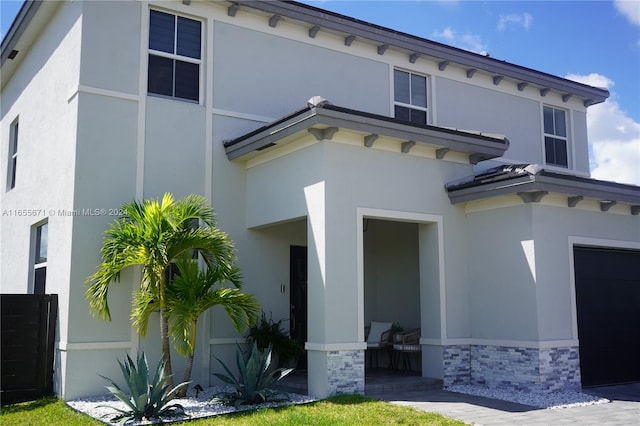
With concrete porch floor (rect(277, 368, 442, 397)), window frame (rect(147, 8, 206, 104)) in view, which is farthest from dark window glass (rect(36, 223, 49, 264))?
concrete porch floor (rect(277, 368, 442, 397))

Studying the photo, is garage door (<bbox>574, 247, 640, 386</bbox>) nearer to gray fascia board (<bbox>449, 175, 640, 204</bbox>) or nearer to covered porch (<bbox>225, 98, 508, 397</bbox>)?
gray fascia board (<bbox>449, 175, 640, 204</bbox>)

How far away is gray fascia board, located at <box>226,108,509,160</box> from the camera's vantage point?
9695 mm

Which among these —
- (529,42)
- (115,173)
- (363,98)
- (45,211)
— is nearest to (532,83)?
(529,42)

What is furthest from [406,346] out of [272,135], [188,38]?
[188,38]

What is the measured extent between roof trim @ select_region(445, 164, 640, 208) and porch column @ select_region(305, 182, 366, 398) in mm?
2422

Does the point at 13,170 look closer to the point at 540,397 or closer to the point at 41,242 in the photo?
the point at 41,242

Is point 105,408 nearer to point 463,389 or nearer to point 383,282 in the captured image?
point 463,389

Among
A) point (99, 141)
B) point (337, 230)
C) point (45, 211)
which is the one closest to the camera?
point (337, 230)

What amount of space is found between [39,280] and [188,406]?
5.13 metres

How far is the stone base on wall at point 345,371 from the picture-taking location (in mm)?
9508

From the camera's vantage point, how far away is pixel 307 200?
10312mm

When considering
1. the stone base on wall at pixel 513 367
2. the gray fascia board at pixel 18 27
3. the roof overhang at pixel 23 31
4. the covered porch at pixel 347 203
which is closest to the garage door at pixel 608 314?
the stone base on wall at pixel 513 367

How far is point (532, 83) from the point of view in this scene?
16344 millimetres

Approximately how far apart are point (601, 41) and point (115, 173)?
9.42m
